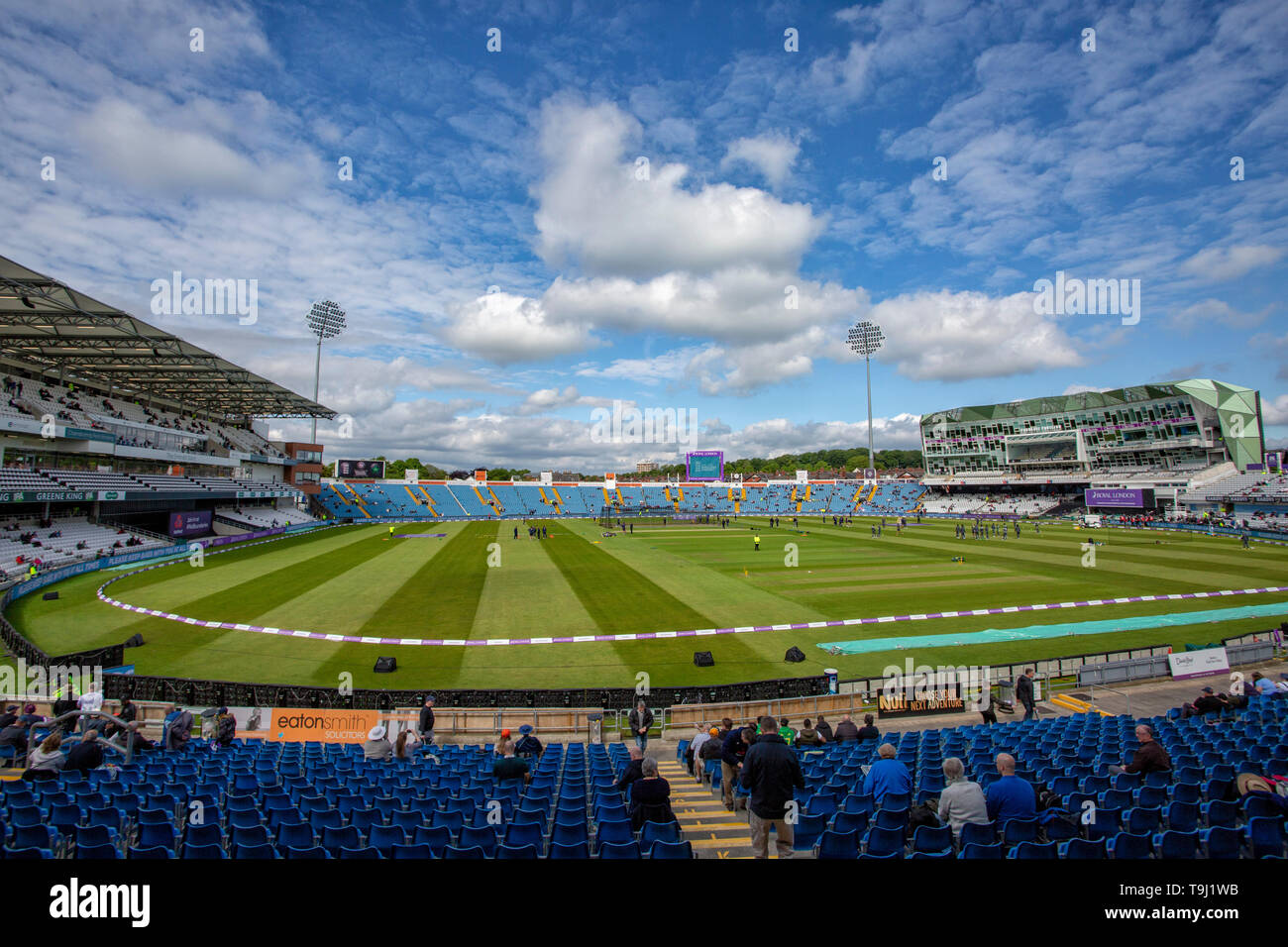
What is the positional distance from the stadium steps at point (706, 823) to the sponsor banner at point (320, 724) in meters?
7.56

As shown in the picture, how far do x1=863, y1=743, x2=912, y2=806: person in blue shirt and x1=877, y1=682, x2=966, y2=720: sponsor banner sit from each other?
10205 mm

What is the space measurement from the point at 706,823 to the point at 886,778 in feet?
10.0

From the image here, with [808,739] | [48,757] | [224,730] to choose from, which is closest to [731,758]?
[808,739]

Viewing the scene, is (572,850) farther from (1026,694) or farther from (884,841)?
(1026,694)

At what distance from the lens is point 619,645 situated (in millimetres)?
23484

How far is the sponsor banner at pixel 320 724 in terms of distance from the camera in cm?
1412

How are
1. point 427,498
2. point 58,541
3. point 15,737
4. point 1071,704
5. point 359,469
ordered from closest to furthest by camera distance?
point 15,737 < point 1071,704 < point 58,541 < point 359,469 < point 427,498

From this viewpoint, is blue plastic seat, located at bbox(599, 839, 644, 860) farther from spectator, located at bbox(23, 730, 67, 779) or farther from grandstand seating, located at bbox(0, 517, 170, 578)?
grandstand seating, located at bbox(0, 517, 170, 578)

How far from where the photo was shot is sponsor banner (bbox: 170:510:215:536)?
48.5 metres

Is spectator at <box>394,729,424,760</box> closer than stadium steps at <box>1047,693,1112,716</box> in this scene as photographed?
Yes

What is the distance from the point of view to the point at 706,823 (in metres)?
8.74

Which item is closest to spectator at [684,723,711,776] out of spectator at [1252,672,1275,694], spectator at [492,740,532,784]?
spectator at [492,740,532,784]

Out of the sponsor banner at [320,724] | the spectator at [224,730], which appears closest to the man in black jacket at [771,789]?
the sponsor banner at [320,724]
